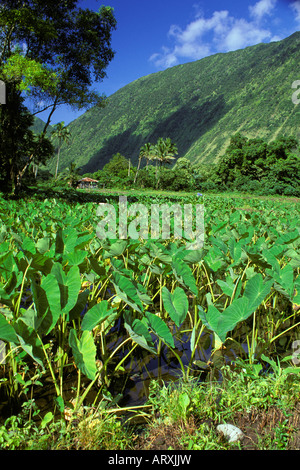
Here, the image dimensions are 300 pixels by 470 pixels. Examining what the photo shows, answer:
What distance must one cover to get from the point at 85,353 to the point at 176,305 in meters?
0.57

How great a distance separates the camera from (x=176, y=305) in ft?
5.46

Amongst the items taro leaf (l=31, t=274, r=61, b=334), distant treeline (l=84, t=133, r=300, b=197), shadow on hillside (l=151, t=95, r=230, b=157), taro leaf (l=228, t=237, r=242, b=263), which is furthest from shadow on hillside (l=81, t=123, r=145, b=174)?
taro leaf (l=31, t=274, r=61, b=334)

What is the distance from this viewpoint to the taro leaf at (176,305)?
1548mm

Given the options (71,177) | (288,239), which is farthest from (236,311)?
(71,177)

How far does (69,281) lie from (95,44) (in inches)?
533

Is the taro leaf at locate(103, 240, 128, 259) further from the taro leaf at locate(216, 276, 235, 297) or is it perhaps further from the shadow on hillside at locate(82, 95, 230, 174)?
the shadow on hillside at locate(82, 95, 230, 174)

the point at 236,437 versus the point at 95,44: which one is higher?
the point at 95,44

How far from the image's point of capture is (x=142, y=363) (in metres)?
2.04

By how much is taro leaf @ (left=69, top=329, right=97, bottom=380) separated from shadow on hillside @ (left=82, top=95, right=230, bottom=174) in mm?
109520

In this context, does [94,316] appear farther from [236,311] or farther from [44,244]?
[44,244]
